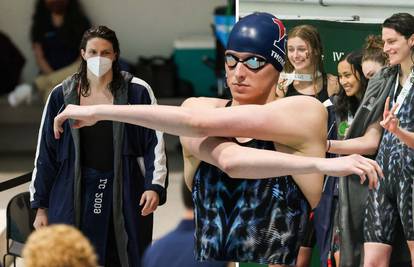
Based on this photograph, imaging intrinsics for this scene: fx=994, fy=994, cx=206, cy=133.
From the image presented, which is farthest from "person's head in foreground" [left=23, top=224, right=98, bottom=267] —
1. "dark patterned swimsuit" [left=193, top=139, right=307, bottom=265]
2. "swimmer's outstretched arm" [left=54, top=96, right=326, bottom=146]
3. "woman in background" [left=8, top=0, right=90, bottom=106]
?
"woman in background" [left=8, top=0, right=90, bottom=106]

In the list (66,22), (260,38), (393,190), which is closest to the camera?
(260,38)

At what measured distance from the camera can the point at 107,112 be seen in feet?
11.5

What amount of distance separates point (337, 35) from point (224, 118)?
1.74 m

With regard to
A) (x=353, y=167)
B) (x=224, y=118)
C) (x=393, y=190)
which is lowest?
(x=393, y=190)

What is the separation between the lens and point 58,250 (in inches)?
110

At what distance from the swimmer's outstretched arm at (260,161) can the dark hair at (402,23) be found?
1.52m

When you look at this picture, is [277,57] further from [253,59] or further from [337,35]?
[337,35]

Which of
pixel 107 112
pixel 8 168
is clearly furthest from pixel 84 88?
pixel 8 168

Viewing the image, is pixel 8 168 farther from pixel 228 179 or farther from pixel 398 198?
pixel 228 179

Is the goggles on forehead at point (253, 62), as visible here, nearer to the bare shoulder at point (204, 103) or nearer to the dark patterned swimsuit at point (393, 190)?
the bare shoulder at point (204, 103)

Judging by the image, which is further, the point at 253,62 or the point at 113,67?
the point at 113,67

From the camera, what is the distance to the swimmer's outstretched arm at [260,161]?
339 cm

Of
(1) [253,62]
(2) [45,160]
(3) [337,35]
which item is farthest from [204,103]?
(3) [337,35]

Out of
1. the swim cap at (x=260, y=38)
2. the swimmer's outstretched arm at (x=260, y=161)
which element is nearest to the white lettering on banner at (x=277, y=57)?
the swim cap at (x=260, y=38)
